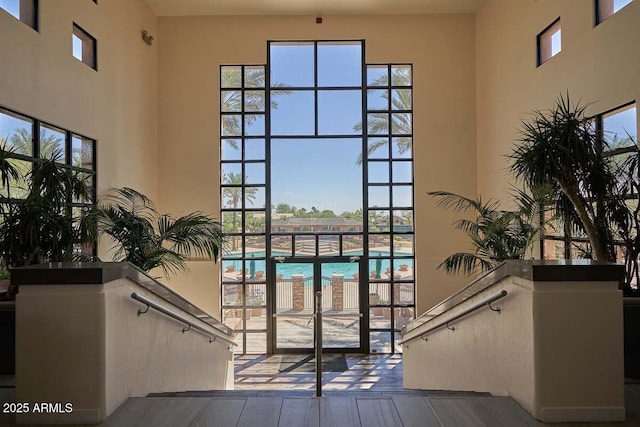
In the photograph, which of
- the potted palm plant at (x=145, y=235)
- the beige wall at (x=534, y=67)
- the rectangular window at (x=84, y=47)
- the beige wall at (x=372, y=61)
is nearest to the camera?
the beige wall at (x=534, y=67)

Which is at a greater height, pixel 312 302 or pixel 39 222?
pixel 39 222

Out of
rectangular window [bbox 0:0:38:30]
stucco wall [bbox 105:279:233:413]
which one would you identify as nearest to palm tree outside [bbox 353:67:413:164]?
rectangular window [bbox 0:0:38:30]

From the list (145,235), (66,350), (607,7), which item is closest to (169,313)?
(66,350)

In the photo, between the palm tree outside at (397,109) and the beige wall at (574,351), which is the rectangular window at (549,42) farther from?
the beige wall at (574,351)

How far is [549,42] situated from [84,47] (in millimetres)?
6342

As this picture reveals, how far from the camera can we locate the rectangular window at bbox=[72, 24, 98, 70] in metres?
5.62

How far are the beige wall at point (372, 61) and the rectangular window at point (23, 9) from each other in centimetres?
353

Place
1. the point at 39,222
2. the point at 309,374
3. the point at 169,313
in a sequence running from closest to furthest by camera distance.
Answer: the point at 169,313
the point at 39,222
the point at 309,374

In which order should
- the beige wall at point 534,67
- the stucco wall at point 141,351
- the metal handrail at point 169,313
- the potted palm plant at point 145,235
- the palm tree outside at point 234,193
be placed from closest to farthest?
the stucco wall at point 141,351, the metal handrail at point 169,313, the beige wall at point 534,67, the potted palm plant at point 145,235, the palm tree outside at point 234,193

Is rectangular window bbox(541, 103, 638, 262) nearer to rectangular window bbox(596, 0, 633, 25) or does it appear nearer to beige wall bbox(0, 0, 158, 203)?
rectangular window bbox(596, 0, 633, 25)

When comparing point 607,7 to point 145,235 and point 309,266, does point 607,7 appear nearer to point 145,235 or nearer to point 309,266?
point 145,235

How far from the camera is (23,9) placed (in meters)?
4.55

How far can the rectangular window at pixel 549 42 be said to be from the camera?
567 cm

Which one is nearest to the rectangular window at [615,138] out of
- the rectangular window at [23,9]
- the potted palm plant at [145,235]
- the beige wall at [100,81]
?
the potted palm plant at [145,235]
